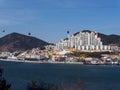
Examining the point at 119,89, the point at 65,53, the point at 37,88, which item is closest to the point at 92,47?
the point at 65,53

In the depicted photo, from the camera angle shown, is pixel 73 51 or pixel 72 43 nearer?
pixel 73 51

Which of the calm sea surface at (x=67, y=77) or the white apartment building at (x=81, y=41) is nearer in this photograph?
the calm sea surface at (x=67, y=77)

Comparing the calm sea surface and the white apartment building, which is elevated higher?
the white apartment building

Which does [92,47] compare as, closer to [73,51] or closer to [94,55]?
[73,51]

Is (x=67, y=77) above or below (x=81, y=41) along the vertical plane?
below

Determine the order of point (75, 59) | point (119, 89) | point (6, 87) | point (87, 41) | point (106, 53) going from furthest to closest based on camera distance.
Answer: point (87, 41)
point (106, 53)
point (75, 59)
point (119, 89)
point (6, 87)

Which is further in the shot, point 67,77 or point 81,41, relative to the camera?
point 81,41

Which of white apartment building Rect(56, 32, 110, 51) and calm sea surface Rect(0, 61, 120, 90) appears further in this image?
white apartment building Rect(56, 32, 110, 51)

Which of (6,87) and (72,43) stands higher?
(72,43)

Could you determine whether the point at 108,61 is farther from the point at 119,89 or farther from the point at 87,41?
the point at 119,89

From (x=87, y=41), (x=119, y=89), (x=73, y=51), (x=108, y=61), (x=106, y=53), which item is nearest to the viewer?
(x=119, y=89)

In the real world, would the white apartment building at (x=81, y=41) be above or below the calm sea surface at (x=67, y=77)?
above
